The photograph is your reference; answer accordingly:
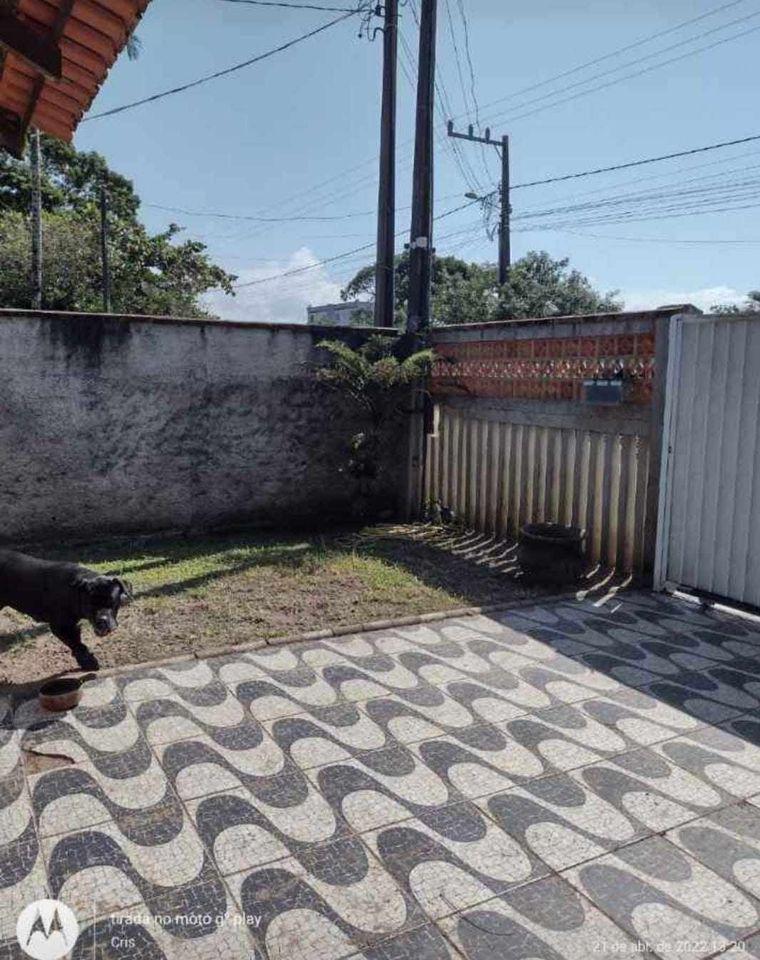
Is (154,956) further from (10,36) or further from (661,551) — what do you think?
(661,551)

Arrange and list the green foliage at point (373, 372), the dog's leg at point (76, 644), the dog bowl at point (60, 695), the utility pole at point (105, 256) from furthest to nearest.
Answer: the utility pole at point (105, 256)
the green foliage at point (373, 372)
the dog's leg at point (76, 644)
the dog bowl at point (60, 695)

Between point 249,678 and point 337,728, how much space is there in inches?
30.8

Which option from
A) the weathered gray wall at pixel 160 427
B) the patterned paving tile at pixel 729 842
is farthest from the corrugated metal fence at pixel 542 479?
the patterned paving tile at pixel 729 842

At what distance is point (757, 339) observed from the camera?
4828mm

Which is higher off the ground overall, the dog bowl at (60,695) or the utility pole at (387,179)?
the utility pole at (387,179)

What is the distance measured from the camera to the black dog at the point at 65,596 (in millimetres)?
3787

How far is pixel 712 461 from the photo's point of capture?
5.22m

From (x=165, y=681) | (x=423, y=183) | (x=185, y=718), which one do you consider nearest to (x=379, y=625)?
(x=165, y=681)

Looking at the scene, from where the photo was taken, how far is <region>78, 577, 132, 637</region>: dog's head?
378 cm

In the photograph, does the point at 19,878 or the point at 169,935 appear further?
the point at 19,878

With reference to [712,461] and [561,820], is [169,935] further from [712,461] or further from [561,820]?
[712,461]

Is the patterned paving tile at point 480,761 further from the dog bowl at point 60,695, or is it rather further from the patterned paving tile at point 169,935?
the dog bowl at point 60,695

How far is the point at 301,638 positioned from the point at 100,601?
1352 millimetres

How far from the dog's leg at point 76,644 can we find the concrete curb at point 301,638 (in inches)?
1.7
